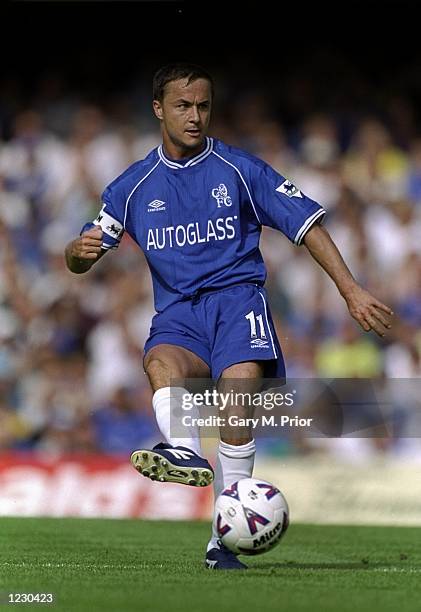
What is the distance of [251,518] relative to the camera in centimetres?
631

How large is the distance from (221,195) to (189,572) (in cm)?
205

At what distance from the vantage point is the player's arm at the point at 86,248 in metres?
6.92

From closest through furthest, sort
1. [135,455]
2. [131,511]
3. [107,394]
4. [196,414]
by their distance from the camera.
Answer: [135,455] → [196,414] → [131,511] → [107,394]

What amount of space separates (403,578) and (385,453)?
6113 millimetres

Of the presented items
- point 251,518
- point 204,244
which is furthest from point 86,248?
point 251,518

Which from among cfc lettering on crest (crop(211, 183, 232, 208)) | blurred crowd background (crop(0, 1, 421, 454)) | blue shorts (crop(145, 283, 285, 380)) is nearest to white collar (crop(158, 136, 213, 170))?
cfc lettering on crest (crop(211, 183, 232, 208))

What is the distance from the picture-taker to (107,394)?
13.8 metres

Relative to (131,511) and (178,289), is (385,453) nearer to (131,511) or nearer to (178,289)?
(131,511)

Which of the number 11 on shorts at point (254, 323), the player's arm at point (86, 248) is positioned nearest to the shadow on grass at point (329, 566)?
the number 11 on shorts at point (254, 323)

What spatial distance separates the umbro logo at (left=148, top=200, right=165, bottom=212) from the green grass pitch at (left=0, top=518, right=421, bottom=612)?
6.41 ft

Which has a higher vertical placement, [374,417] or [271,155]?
[271,155]

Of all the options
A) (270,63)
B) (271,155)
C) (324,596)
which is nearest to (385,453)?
(271,155)
